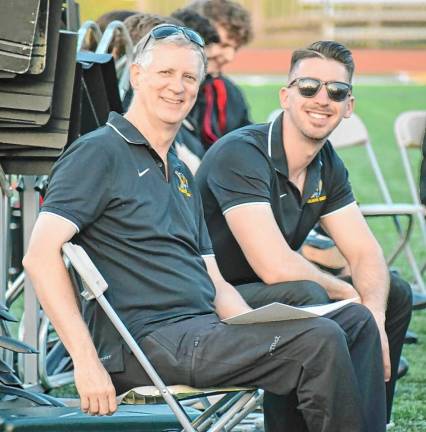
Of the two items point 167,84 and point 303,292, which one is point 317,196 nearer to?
point 303,292

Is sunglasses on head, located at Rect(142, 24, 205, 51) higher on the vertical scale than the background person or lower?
higher

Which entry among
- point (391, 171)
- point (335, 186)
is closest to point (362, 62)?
point (391, 171)

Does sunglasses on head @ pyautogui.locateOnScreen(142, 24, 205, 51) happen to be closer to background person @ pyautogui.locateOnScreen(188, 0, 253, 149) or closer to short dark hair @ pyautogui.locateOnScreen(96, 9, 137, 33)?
short dark hair @ pyautogui.locateOnScreen(96, 9, 137, 33)

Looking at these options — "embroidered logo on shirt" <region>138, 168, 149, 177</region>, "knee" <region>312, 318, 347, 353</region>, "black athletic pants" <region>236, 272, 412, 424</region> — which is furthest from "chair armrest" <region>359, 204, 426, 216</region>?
"knee" <region>312, 318, 347, 353</region>

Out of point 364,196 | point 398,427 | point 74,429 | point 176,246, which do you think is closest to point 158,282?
point 176,246

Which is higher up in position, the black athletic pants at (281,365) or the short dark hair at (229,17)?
the short dark hair at (229,17)

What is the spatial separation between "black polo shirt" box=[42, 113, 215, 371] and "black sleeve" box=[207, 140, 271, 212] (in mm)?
743

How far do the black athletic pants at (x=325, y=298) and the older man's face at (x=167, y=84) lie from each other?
845 mm

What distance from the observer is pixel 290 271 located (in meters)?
4.32

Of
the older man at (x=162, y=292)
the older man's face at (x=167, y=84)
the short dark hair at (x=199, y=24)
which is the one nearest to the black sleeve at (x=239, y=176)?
the older man at (x=162, y=292)

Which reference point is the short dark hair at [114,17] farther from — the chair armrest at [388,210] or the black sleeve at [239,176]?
the black sleeve at [239,176]

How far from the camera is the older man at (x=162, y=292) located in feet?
11.0

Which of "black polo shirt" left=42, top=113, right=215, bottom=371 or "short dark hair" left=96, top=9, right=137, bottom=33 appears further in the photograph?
"short dark hair" left=96, top=9, right=137, bottom=33

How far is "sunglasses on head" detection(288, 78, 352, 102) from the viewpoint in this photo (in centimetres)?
445
